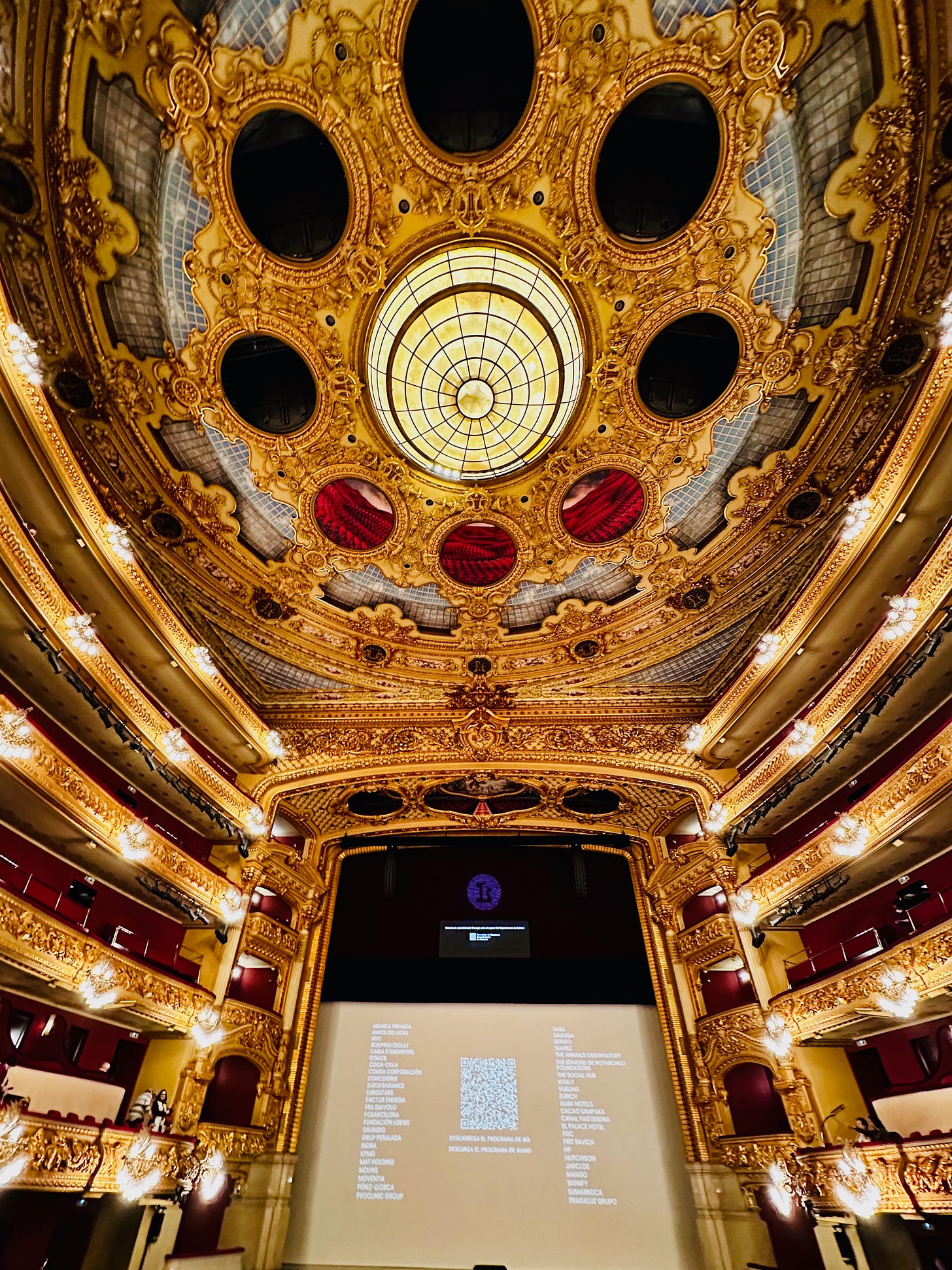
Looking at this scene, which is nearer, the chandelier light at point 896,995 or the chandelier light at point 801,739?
the chandelier light at point 896,995

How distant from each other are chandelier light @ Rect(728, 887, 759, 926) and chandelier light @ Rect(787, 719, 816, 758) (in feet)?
10.7

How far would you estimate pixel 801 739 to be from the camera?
1165 centimetres

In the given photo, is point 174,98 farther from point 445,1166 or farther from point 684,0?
point 445,1166

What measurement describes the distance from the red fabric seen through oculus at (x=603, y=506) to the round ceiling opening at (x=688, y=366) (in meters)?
1.53

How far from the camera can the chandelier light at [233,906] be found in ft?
42.1

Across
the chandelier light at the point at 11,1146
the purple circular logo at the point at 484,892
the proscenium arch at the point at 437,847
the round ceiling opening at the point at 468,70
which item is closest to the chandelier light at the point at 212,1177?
the proscenium arch at the point at 437,847

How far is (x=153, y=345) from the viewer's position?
9.44m

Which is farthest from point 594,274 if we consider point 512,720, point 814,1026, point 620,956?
point 620,956

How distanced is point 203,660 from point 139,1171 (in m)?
8.81

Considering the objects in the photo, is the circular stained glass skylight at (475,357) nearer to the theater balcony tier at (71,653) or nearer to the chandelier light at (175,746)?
the theater balcony tier at (71,653)

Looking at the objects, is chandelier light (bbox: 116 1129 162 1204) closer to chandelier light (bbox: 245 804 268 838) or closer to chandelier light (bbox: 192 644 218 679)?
chandelier light (bbox: 245 804 268 838)

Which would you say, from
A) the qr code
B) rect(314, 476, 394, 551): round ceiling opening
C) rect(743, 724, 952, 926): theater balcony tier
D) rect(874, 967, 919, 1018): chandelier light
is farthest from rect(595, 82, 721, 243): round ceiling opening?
the qr code

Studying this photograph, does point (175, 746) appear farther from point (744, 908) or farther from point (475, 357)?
point (744, 908)

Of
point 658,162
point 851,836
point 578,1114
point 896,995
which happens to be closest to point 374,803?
point 578,1114
